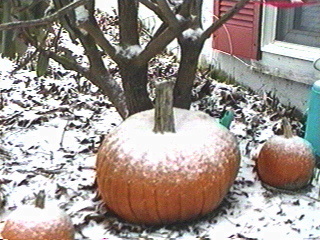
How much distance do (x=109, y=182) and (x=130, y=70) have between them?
2.55 ft

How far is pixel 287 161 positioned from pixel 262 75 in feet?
5.04

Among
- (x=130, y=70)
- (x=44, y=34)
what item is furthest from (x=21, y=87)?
(x=130, y=70)

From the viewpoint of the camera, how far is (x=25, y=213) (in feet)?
6.91

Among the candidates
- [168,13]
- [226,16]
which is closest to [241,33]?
[226,16]

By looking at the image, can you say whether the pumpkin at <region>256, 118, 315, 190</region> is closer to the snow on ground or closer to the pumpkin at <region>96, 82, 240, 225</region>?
the snow on ground

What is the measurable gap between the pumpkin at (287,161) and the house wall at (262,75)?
993 mm

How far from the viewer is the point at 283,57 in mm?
3775

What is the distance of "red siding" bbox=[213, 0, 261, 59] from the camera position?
3943 mm

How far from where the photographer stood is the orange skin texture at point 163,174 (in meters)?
2.31

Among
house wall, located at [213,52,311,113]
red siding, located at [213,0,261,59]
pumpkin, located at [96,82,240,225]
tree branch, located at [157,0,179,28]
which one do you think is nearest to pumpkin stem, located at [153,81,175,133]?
pumpkin, located at [96,82,240,225]

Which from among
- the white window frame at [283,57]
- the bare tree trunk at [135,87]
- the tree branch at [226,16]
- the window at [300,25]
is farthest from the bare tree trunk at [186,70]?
the window at [300,25]

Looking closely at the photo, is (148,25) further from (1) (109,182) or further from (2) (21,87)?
(1) (109,182)

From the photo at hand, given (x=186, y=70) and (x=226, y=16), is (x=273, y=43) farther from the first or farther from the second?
(x=226, y=16)

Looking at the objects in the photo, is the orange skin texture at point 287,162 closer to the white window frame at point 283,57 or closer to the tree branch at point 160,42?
the tree branch at point 160,42
